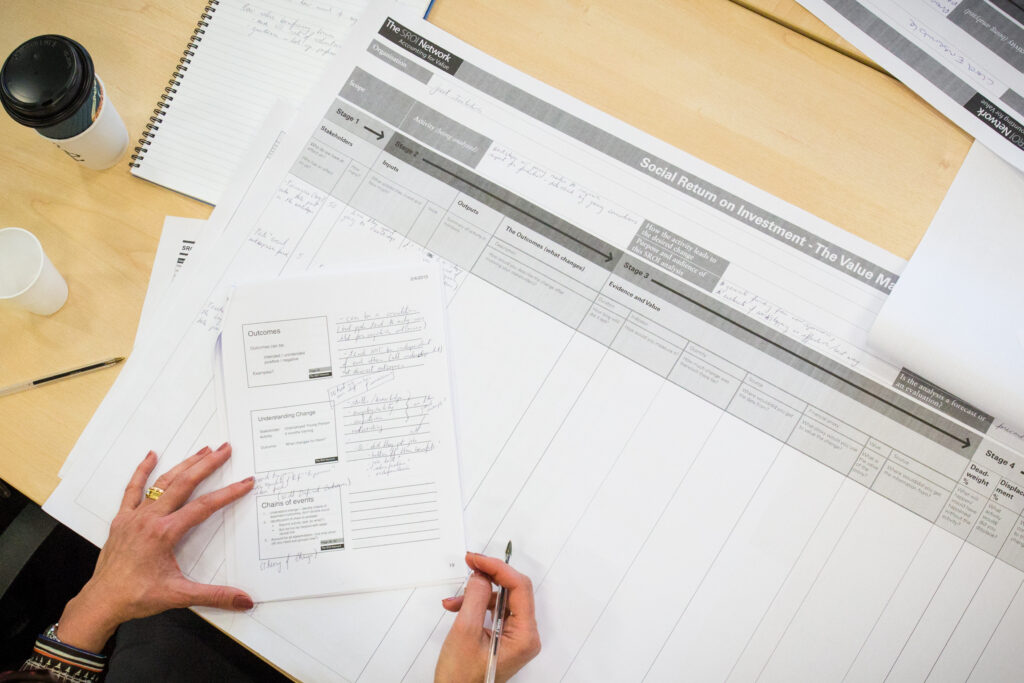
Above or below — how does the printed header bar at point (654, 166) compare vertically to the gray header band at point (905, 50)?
below

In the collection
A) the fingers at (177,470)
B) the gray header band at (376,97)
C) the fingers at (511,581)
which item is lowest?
the fingers at (177,470)

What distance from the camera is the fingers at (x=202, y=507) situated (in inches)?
27.3

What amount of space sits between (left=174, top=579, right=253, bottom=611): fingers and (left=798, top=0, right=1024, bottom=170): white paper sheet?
938mm

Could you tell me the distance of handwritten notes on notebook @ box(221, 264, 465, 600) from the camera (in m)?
0.70

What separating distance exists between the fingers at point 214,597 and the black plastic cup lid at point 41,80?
52 centimetres

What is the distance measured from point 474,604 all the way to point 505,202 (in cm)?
45

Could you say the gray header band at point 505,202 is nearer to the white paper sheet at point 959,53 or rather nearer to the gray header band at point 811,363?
the gray header band at point 811,363

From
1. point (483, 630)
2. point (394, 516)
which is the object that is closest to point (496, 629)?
point (483, 630)

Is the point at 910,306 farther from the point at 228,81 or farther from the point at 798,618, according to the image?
the point at 228,81

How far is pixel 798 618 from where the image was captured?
0.70 metres

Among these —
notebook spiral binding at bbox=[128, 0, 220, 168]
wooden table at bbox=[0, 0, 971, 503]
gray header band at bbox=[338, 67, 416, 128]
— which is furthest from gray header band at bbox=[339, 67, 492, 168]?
notebook spiral binding at bbox=[128, 0, 220, 168]

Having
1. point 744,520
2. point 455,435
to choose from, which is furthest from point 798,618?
point 455,435

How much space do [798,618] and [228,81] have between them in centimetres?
92

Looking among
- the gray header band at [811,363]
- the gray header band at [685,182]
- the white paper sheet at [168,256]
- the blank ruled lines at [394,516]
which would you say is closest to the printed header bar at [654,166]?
the gray header band at [685,182]
